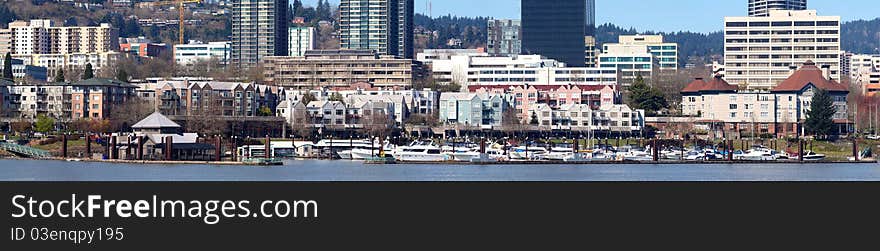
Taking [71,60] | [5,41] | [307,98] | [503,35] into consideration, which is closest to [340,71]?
[307,98]

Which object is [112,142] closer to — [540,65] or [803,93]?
[803,93]

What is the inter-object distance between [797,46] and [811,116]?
38.7 m

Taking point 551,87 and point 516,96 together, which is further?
point 551,87

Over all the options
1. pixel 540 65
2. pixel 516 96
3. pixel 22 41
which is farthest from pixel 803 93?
pixel 22 41

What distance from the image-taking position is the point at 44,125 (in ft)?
257

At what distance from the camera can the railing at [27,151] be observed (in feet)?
207

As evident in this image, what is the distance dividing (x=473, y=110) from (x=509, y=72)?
33283mm

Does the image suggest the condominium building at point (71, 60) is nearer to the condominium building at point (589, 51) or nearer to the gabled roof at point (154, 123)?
the condominium building at point (589, 51)

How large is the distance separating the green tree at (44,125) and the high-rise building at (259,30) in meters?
65.5

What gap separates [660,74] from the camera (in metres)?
121

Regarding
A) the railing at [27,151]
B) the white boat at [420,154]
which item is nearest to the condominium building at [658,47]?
the white boat at [420,154]

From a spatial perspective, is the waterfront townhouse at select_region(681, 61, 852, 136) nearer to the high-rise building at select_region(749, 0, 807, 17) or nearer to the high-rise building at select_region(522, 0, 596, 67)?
the high-rise building at select_region(749, 0, 807, 17)

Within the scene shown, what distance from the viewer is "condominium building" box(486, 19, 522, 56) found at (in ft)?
597

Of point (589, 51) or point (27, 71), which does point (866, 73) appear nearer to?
point (589, 51)
